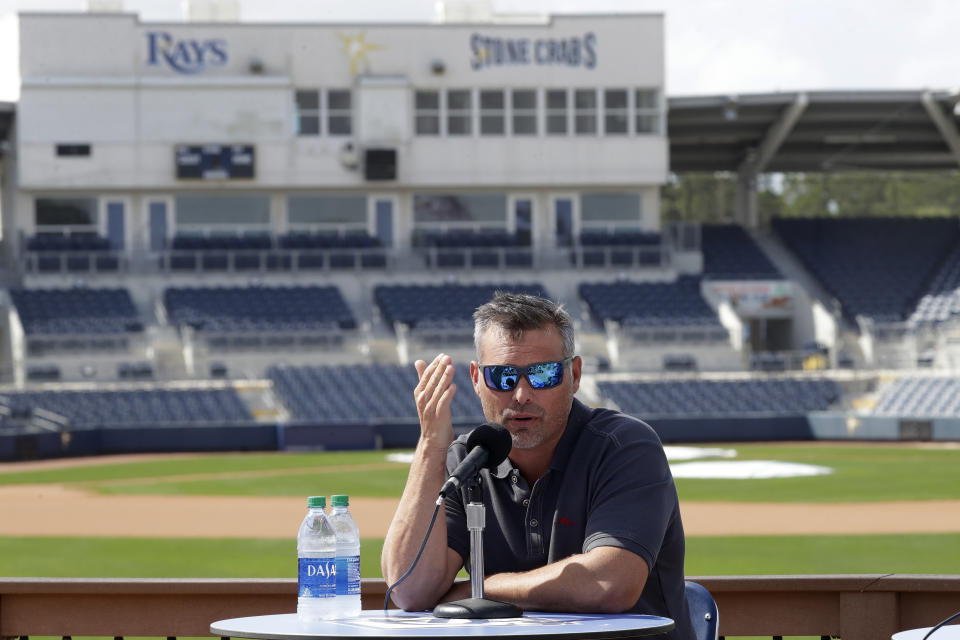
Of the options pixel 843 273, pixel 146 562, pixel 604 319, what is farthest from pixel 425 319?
pixel 146 562

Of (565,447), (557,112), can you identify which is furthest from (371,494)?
(557,112)

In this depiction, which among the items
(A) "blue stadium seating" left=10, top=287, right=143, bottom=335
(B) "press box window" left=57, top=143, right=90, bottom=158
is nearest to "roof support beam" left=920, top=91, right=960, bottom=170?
(A) "blue stadium seating" left=10, top=287, right=143, bottom=335

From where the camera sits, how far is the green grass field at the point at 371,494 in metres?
15.7

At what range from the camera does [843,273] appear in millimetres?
50969

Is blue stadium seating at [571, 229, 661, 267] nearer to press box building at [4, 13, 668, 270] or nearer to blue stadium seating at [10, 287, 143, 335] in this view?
press box building at [4, 13, 668, 270]

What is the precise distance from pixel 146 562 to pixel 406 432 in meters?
21.0

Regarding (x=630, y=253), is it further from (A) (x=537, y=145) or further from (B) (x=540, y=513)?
(B) (x=540, y=513)

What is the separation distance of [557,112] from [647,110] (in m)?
3.13

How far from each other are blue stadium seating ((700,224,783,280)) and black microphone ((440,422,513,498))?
152 feet

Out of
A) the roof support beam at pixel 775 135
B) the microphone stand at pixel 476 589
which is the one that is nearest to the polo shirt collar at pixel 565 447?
the microphone stand at pixel 476 589

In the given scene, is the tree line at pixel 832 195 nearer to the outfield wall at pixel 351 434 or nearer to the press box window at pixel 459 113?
the press box window at pixel 459 113

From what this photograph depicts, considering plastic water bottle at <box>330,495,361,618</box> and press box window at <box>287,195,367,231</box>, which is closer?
plastic water bottle at <box>330,495,361,618</box>

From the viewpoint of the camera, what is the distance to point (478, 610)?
4.25 m

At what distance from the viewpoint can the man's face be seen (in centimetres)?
468
